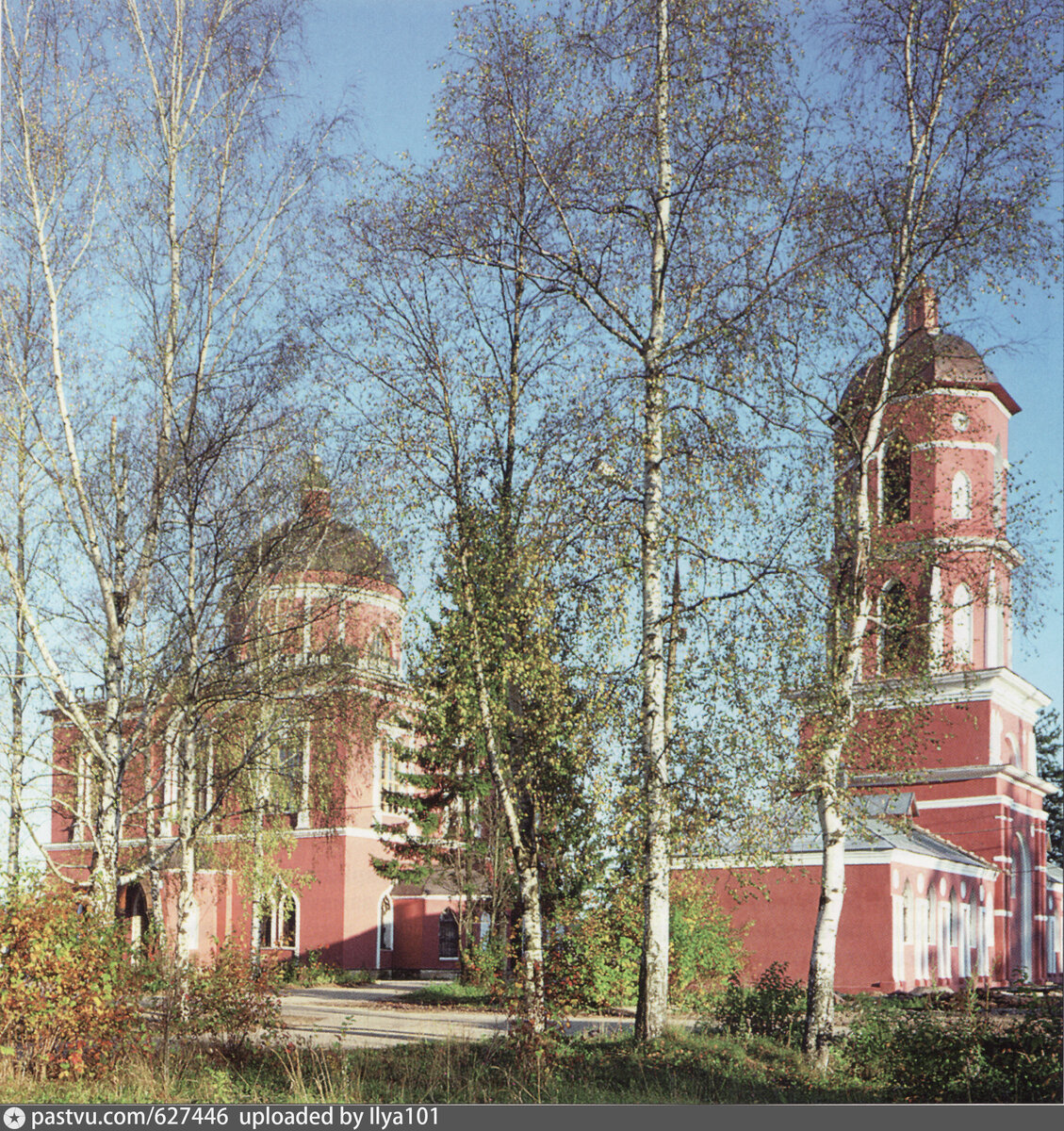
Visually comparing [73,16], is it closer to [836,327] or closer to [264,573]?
[264,573]

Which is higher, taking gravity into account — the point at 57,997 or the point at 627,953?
the point at 57,997

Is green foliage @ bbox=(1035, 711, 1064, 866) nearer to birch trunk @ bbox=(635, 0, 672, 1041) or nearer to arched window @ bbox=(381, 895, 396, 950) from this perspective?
arched window @ bbox=(381, 895, 396, 950)

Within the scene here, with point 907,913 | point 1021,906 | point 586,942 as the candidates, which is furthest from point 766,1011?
point 1021,906

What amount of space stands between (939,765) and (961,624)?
35.2ft

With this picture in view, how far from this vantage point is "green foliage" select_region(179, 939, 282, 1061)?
30.7ft

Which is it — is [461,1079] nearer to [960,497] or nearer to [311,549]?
[311,549]

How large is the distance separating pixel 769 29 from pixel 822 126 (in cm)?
96

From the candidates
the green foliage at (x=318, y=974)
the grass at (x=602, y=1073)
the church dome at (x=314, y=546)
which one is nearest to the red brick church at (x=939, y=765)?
the grass at (x=602, y=1073)

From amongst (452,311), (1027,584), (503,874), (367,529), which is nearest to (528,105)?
(452,311)

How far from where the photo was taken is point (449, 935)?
2495 cm

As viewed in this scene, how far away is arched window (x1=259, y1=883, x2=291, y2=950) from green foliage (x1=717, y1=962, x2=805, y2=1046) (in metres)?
5.06

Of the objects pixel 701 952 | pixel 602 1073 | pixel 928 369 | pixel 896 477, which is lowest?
pixel 701 952

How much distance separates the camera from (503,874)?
19.1m

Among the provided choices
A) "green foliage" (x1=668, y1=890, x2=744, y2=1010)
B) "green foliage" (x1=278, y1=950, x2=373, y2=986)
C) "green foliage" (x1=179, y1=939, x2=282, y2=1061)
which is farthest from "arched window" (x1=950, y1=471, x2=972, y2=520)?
"green foliage" (x1=278, y1=950, x2=373, y2=986)
